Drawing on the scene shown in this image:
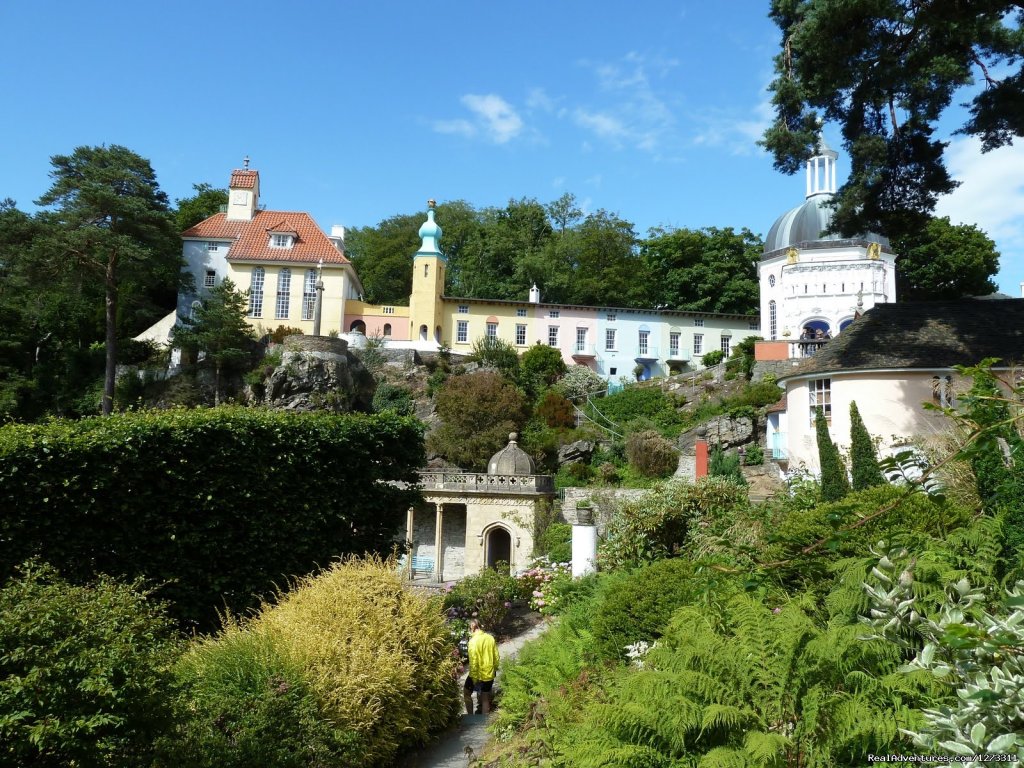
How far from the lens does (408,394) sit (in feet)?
158

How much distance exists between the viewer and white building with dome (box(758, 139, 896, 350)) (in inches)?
1882

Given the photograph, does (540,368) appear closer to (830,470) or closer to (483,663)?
(830,470)

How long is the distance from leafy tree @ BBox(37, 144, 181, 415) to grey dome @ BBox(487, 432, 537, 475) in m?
19.7

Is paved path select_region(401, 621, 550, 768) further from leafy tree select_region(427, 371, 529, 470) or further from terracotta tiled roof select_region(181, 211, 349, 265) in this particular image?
terracotta tiled roof select_region(181, 211, 349, 265)

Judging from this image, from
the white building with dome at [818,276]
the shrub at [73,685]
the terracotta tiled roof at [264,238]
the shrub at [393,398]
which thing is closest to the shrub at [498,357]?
the shrub at [393,398]

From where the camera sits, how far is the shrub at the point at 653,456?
3466 centimetres

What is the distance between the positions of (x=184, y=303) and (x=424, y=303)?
1623cm

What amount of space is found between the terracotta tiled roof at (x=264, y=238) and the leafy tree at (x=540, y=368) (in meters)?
14.8

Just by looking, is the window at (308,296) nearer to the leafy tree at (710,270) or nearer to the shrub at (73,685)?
the leafy tree at (710,270)

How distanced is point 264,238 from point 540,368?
22.1m

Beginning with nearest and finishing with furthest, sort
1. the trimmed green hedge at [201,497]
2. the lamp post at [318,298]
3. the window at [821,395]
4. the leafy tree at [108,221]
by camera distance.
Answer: the trimmed green hedge at [201,497] → the window at [821,395] → the leafy tree at [108,221] → the lamp post at [318,298]

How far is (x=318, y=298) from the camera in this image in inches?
2069

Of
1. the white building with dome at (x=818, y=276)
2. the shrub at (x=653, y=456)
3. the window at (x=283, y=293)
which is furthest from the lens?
the window at (x=283, y=293)

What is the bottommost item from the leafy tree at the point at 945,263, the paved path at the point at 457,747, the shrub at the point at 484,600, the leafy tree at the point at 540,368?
the paved path at the point at 457,747
